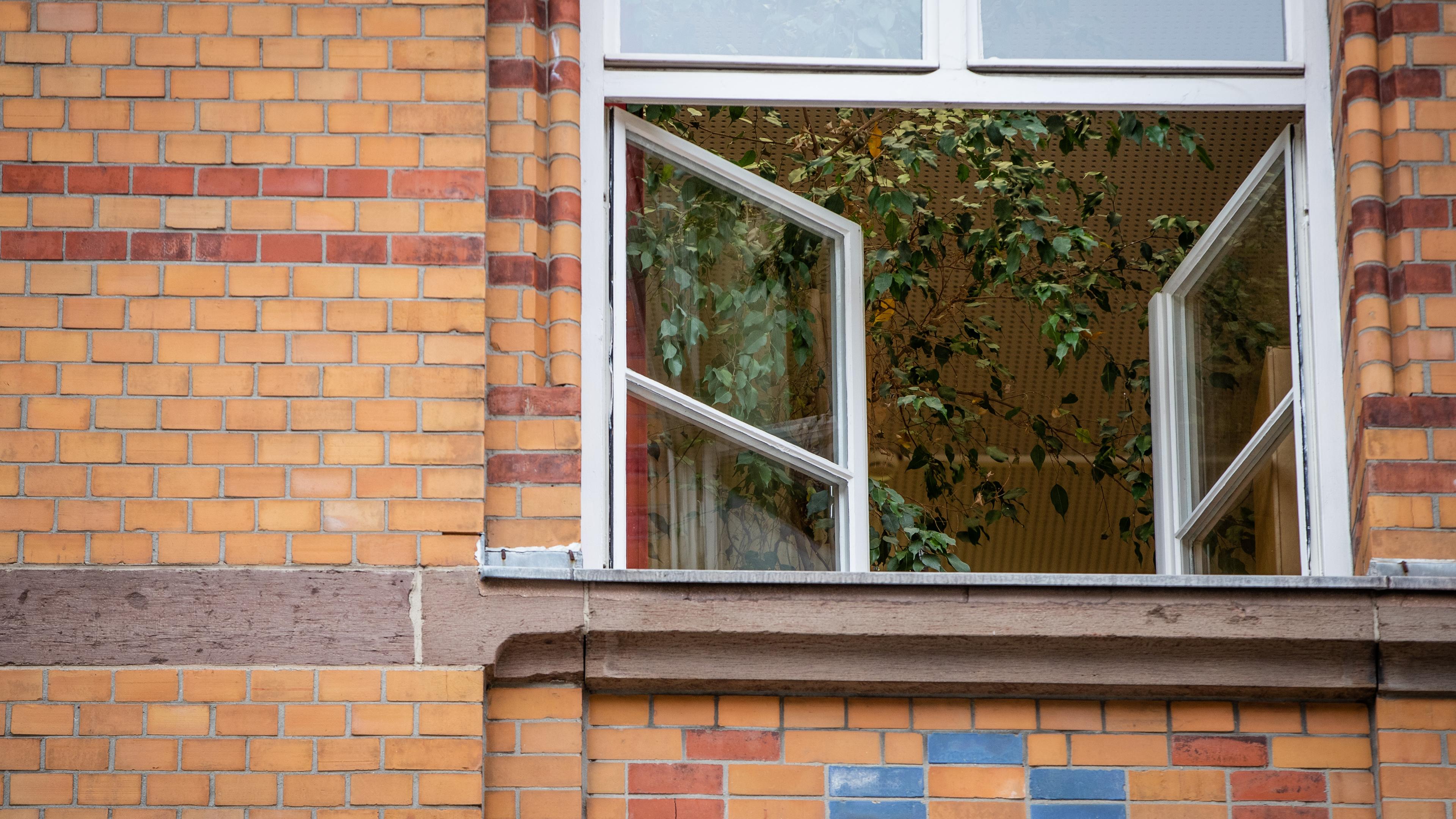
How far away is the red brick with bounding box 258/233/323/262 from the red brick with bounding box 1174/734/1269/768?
2155 mm

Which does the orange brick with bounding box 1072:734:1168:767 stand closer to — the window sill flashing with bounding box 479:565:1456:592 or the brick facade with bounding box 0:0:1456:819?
the brick facade with bounding box 0:0:1456:819

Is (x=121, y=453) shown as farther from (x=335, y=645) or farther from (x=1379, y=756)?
(x=1379, y=756)

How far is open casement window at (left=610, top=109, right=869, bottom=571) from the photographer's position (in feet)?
11.5

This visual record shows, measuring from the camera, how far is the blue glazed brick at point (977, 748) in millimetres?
3164

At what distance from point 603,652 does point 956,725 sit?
30.9 inches

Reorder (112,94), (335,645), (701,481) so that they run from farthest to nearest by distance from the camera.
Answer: (701,481) < (112,94) < (335,645)

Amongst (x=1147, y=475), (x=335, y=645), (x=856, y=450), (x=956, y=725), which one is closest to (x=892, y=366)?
(x=1147, y=475)

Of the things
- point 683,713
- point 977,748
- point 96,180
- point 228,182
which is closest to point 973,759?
point 977,748

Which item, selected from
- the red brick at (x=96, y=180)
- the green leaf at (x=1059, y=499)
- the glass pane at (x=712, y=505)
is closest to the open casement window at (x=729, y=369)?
the glass pane at (x=712, y=505)

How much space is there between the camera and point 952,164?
7258 mm

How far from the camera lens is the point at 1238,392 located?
388 centimetres

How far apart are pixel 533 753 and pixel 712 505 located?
29.8 inches

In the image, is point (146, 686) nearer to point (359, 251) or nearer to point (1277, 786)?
point (359, 251)

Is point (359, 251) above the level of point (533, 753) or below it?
above
